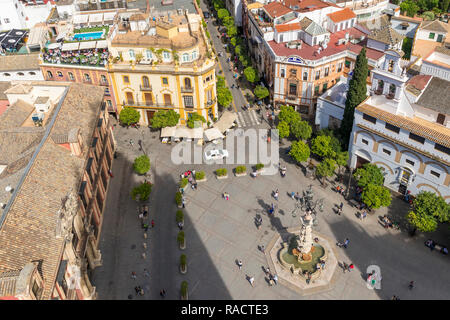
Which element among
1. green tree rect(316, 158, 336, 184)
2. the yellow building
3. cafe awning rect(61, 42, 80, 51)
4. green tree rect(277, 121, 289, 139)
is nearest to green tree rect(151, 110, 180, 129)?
the yellow building

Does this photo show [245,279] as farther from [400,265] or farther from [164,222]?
[400,265]

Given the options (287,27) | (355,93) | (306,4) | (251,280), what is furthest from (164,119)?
(306,4)

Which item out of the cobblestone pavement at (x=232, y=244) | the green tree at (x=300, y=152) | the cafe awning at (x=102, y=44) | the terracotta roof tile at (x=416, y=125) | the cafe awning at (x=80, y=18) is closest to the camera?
the cobblestone pavement at (x=232, y=244)

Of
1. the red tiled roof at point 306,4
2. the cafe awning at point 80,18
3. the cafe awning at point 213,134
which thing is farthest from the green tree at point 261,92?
the cafe awning at point 80,18

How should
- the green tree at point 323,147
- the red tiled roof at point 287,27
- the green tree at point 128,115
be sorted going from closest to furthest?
the green tree at point 323,147 < the green tree at point 128,115 < the red tiled roof at point 287,27

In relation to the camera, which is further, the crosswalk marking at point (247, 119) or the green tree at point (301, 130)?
the crosswalk marking at point (247, 119)

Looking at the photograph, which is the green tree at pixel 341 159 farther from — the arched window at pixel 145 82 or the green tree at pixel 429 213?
the arched window at pixel 145 82

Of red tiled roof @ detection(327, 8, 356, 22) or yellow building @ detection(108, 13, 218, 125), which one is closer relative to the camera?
yellow building @ detection(108, 13, 218, 125)

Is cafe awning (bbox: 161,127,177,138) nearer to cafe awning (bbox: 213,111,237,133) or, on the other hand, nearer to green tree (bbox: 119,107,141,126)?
green tree (bbox: 119,107,141,126)
